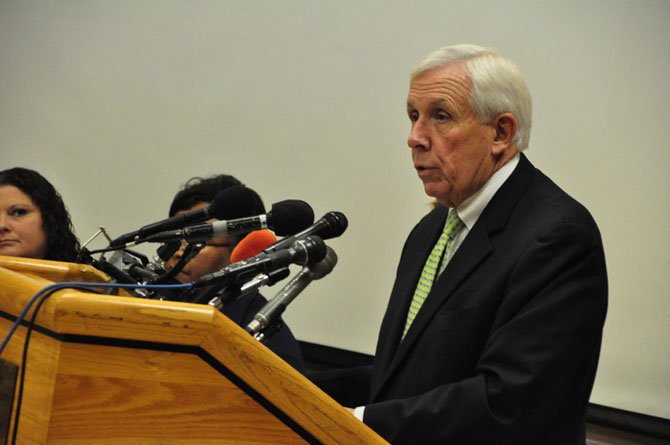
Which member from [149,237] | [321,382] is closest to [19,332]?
[149,237]

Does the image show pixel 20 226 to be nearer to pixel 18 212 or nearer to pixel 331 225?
pixel 18 212

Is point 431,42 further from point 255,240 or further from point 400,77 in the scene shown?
point 255,240

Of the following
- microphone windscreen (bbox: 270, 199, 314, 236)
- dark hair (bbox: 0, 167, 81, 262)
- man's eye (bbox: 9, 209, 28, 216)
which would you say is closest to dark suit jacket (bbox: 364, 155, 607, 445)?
microphone windscreen (bbox: 270, 199, 314, 236)

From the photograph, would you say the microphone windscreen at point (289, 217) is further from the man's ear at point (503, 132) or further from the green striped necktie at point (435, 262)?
the man's ear at point (503, 132)

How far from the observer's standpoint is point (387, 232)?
3.66 metres

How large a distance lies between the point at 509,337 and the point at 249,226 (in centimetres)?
54

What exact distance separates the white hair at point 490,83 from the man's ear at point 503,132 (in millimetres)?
12

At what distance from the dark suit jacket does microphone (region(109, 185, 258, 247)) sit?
1.49 ft

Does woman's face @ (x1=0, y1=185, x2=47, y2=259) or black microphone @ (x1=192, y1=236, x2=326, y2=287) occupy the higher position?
black microphone @ (x1=192, y1=236, x2=326, y2=287)

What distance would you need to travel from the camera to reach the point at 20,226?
2.96m

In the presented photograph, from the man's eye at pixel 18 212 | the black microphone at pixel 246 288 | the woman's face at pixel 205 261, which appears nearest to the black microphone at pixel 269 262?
the black microphone at pixel 246 288

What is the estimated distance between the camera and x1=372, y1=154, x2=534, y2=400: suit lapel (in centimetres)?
172

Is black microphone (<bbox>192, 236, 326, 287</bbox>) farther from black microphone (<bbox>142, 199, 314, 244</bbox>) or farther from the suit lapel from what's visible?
the suit lapel

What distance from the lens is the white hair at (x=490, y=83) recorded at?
70.7 inches
